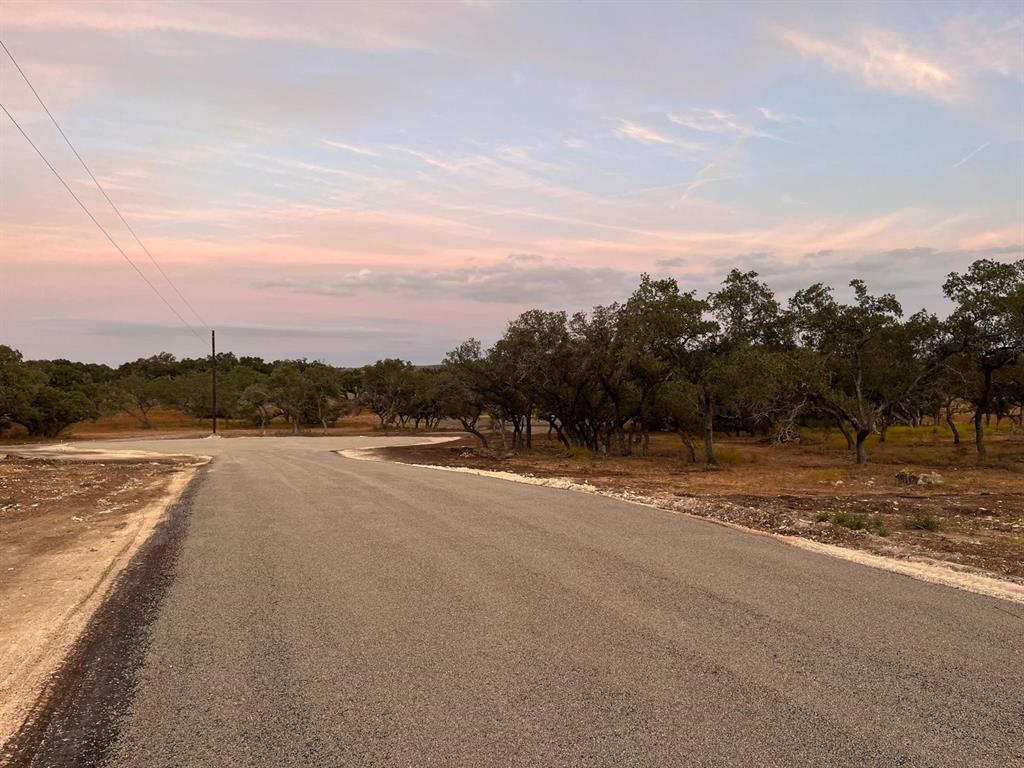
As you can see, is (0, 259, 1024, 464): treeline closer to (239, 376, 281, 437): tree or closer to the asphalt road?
the asphalt road

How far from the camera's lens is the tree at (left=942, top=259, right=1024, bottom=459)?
3000cm

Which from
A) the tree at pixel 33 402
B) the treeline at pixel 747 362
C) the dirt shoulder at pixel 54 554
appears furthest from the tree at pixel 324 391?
the dirt shoulder at pixel 54 554

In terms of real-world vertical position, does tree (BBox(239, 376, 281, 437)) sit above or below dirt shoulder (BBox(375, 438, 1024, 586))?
above

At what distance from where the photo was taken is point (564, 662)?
17.3 feet

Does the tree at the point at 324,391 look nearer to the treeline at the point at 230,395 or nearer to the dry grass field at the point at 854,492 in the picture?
the treeline at the point at 230,395

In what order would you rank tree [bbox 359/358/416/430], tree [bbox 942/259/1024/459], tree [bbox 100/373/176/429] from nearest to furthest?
tree [bbox 942/259/1024/459], tree [bbox 359/358/416/430], tree [bbox 100/373/176/429]

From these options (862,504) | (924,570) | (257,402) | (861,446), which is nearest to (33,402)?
(257,402)

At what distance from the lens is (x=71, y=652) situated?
5.84m

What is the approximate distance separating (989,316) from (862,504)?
1988 centimetres

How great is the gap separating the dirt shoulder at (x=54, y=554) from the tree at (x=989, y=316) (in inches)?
1309

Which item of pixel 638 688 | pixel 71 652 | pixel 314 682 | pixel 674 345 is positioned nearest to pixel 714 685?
pixel 638 688

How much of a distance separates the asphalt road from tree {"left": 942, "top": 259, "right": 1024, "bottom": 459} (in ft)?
91.0

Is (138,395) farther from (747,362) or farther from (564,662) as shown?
(564,662)

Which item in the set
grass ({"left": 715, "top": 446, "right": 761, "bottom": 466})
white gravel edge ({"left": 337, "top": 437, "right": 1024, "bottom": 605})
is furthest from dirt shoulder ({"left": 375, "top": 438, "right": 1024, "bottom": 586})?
grass ({"left": 715, "top": 446, "right": 761, "bottom": 466})
